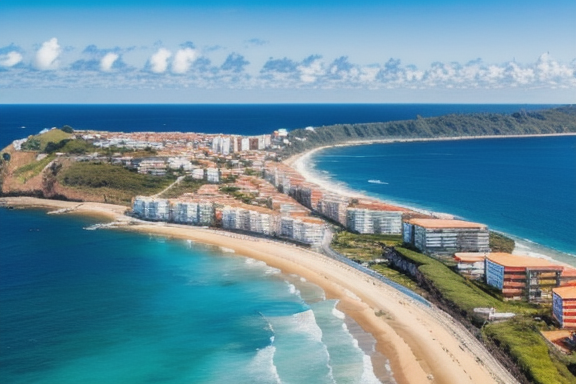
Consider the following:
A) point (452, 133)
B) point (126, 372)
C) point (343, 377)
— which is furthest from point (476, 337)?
point (452, 133)

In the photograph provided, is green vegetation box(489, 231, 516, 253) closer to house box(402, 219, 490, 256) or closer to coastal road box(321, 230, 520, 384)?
house box(402, 219, 490, 256)

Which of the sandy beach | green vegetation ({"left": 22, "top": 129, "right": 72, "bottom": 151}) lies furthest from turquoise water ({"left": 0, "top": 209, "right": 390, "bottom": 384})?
green vegetation ({"left": 22, "top": 129, "right": 72, "bottom": 151})

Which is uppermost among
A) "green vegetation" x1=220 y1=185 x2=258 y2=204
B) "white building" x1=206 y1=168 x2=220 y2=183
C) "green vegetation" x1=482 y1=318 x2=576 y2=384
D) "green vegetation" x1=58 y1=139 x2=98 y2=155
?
"green vegetation" x1=58 y1=139 x2=98 y2=155

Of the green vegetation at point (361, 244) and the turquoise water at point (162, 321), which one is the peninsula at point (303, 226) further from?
the turquoise water at point (162, 321)

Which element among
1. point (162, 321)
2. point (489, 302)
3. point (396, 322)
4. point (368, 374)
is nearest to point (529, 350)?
point (489, 302)

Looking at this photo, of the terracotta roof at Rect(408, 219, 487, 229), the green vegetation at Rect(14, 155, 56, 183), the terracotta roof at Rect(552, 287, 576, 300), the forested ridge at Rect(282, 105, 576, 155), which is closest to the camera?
the terracotta roof at Rect(552, 287, 576, 300)

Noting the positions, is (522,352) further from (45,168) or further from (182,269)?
(45,168)

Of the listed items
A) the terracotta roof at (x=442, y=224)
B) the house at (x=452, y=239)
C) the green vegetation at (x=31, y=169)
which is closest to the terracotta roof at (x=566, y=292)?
the house at (x=452, y=239)

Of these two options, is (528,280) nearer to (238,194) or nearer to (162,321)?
(162,321)
